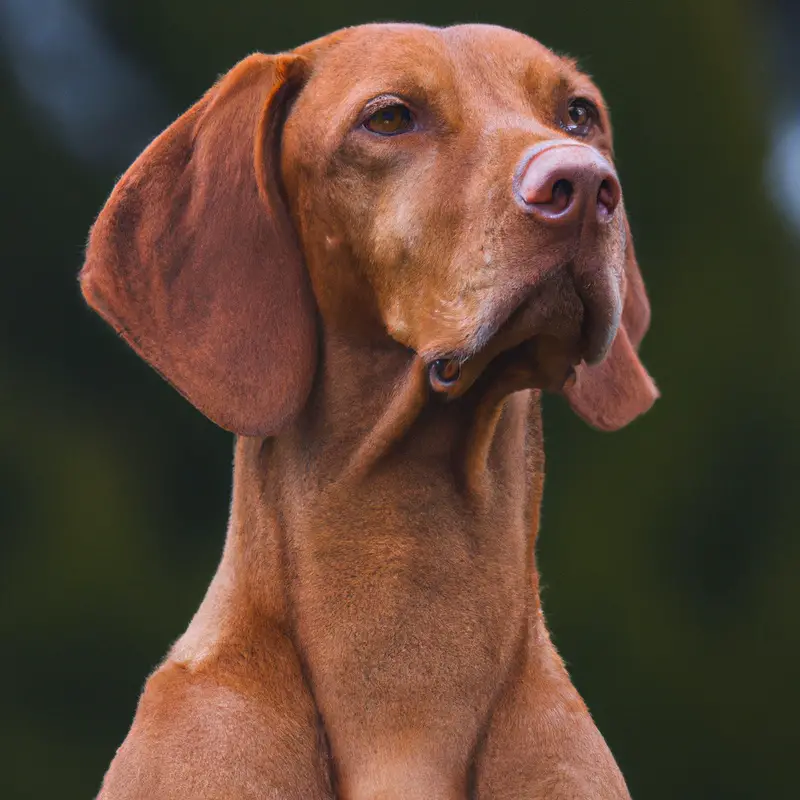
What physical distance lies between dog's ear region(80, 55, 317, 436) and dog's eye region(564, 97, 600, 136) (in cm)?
50

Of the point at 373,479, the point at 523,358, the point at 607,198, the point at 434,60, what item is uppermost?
the point at 434,60

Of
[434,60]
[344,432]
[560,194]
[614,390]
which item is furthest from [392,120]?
[614,390]

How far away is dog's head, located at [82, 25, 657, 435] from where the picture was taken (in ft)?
7.56

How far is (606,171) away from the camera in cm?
223

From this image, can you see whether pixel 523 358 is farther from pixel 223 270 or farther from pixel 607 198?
pixel 223 270

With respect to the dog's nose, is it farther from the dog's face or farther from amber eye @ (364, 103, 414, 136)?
amber eye @ (364, 103, 414, 136)

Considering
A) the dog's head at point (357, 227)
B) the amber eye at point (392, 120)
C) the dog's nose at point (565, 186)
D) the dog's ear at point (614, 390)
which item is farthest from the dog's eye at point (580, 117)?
the dog's nose at point (565, 186)

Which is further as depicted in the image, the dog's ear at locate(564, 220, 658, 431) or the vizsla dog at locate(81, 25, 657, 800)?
the dog's ear at locate(564, 220, 658, 431)

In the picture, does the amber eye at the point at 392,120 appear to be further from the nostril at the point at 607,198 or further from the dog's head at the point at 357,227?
the nostril at the point at 607,198

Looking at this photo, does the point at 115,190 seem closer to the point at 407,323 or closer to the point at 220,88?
the point at 220,88

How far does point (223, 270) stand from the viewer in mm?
2617

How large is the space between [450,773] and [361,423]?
2.11 ft

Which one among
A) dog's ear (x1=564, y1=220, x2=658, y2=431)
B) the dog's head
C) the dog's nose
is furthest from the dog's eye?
the dog's nose

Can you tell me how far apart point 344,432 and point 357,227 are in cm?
39
